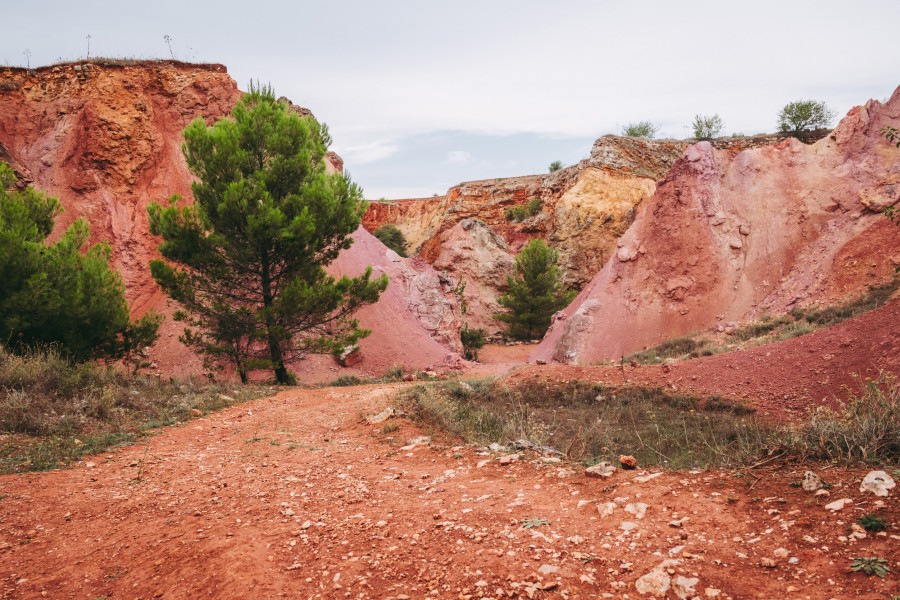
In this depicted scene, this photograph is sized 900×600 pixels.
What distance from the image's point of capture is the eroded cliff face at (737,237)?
55.3ft

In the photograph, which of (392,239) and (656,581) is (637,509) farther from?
(392,239)

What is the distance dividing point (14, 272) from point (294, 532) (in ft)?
32.2

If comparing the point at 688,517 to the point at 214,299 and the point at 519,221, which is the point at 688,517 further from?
the point at 519,221

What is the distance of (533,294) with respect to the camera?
2800 cm

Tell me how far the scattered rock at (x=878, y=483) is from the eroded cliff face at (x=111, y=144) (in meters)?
16.2

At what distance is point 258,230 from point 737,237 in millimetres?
16088

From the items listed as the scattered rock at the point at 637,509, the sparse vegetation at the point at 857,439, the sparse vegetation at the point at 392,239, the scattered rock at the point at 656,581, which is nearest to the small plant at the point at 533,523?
the scattered rock at the point at 637,509

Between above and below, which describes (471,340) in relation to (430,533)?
below

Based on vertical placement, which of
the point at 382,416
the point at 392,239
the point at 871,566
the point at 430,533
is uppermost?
the point at 392,239

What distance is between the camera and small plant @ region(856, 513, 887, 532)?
267 centimetres

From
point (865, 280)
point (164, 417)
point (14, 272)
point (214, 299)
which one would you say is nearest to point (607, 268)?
point (865, 280)

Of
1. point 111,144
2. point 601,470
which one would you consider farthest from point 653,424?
point 111,144

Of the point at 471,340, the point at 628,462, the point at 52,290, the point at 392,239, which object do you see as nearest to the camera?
the point at 628,462

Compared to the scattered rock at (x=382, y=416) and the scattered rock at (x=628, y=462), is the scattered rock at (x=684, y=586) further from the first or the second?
the scattered rock at (x=382, y=416)
